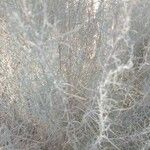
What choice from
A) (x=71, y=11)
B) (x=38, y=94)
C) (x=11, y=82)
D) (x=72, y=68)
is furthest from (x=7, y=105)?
(x=71, y=11)

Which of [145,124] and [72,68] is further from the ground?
[72,68]

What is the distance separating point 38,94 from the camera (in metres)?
2.42

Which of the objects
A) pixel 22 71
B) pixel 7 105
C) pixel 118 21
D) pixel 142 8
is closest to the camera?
pixel 118 21

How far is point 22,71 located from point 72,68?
1.05 feet

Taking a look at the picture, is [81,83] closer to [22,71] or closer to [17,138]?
[22,71]

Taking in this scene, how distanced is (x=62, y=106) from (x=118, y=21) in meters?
0.79

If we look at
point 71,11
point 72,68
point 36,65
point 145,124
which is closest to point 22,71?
point 36,65

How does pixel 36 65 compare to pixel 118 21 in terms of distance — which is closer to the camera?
pixel 118 21

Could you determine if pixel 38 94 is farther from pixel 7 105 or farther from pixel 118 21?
pixel 118 21

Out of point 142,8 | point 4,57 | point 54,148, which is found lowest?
point 54,148

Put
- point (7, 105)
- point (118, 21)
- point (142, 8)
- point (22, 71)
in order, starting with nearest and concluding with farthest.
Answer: point (118, 21), point (142, 8), point (22, 71), point (7, 105)

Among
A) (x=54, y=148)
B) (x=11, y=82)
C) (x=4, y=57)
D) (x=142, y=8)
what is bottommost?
(x=54, y=148)

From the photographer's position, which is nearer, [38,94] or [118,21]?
[118,21]

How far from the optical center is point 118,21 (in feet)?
5.74
